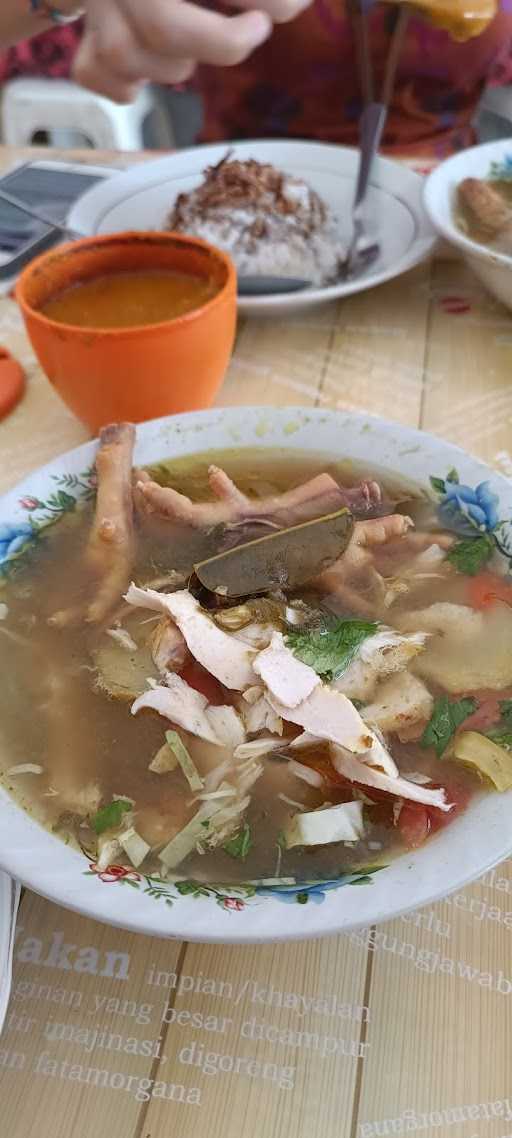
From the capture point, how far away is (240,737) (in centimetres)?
69

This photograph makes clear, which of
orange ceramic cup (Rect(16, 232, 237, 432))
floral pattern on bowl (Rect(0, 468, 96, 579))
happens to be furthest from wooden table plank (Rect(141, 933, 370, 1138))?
orange ceramic cup (Rect(16, 232, 237, 432))

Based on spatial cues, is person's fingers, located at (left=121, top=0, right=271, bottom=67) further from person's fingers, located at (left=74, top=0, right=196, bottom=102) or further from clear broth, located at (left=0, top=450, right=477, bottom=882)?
clear broth, located at (left=0, top=450, right=477, bottom=882)

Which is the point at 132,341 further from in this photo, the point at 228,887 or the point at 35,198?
the point at 35,198

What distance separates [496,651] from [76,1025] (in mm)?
431

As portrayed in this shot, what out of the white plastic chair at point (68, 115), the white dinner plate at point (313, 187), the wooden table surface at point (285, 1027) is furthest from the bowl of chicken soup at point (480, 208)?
the white plastic chair at point (68, 115)

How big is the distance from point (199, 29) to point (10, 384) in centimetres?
61

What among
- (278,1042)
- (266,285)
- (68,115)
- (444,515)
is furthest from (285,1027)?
(68,115)

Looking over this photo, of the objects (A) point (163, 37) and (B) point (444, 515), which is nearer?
(B) point (444, 515)

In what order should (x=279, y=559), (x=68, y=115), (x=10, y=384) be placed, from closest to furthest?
(x=279, y=559), (x=10, y=384), (x=68, y=115)

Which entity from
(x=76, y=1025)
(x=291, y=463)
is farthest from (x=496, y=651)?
(x=76, y=1025)

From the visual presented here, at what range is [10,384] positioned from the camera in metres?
1.23

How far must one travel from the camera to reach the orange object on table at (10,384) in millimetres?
1209

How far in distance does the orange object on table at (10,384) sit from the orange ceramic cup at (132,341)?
0.15 meters

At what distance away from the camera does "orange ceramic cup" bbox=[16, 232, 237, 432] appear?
1003 mm
